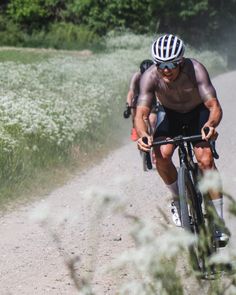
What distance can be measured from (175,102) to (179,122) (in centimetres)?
16

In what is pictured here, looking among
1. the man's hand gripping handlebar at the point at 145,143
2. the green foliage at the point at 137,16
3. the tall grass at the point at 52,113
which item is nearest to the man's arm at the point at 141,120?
the man's hand gripping handlebar at the point at 145,143

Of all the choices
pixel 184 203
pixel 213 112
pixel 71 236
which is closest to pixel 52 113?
pixel 71 236

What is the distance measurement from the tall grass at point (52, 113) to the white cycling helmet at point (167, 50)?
399 cm

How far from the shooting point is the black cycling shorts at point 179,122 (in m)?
7.08

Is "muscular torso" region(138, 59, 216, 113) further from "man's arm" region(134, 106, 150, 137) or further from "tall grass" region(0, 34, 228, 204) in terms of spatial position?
"tall grass" region(0, 34, 228, 204)

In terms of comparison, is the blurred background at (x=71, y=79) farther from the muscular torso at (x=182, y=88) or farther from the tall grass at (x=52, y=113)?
the muscular torso at (x=182, y=88)

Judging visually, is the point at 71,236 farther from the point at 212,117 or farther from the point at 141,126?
the point at 212,117

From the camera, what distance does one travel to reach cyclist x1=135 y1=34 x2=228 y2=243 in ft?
21.8

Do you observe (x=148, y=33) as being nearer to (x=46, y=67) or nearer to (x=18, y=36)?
(x=18, y=36)

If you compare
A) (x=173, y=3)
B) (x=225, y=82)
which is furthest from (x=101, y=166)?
(x=173, y=3)

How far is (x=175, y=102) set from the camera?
7.08m

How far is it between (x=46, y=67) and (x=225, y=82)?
424 inches

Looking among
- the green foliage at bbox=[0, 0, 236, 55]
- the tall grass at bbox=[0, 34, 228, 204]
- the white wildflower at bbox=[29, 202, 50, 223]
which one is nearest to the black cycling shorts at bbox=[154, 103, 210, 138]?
the tall grass at bbox=[0, 34, 228, 204]

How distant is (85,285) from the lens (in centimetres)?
303
